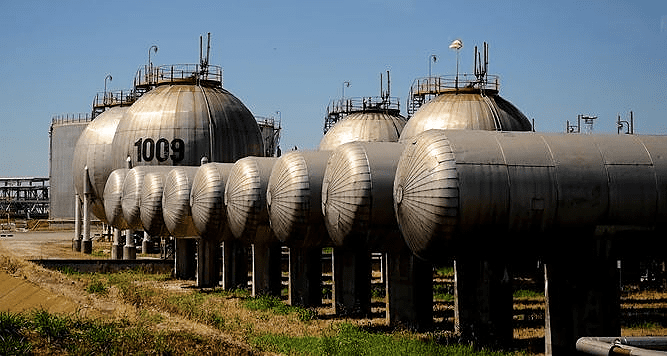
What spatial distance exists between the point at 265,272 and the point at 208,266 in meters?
5.65

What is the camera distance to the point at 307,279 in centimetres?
2822

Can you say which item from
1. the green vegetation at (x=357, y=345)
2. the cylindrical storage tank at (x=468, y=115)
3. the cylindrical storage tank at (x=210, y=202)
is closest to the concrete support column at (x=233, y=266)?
the cylindrical storage tank at (x=210, y=202)

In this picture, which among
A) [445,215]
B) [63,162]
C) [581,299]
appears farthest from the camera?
[63,162]

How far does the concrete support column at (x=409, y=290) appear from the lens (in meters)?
22.3

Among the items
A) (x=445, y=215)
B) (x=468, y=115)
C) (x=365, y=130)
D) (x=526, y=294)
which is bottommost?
(x=526, y=294)

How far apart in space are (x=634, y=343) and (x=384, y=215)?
11456 mm

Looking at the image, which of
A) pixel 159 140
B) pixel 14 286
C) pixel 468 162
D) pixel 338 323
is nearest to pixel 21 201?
pixel 159 140

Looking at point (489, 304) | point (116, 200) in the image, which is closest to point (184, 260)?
point (116, 200)

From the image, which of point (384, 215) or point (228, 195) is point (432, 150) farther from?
point (228, 195)

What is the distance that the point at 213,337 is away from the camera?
60.6 ft

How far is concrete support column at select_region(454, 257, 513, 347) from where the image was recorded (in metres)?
19.5

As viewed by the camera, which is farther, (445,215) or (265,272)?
(265,272)

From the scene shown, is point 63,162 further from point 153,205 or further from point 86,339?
point 86,339

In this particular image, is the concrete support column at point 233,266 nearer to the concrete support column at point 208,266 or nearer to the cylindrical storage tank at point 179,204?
the concrete support column at point 208,266
